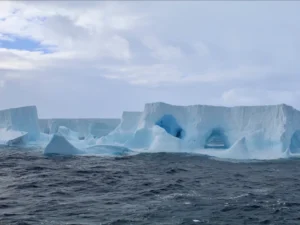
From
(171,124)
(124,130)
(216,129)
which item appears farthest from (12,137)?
(216,129)

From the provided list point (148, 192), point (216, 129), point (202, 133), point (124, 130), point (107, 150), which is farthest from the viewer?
point (124, 130)

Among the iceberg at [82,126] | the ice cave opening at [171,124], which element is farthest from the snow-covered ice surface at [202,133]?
the iceberg at [82,126]

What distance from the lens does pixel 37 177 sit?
1324 centimetres

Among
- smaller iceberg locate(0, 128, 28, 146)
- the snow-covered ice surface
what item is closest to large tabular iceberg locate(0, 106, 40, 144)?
smaller iceberg locate(0, 128, 28, 146)

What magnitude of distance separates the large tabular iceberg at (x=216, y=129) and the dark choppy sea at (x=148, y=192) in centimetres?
322

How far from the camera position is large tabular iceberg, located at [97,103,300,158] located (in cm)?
2088

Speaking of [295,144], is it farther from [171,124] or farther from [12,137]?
[12,137]

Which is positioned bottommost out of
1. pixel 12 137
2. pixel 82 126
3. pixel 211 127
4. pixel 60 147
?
pixel 60 147

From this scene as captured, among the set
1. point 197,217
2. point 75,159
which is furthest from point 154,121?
point 197,217

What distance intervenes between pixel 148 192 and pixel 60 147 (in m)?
11.1

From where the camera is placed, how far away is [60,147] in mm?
21031

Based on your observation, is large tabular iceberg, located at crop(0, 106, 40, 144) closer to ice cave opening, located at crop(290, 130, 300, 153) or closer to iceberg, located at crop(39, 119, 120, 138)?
iceberg, located at crop(39, 119, 120, 138)

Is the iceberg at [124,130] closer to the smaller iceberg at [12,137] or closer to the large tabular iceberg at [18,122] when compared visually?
the smaller iceberg at [12,137]

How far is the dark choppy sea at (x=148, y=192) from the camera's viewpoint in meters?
8.29
